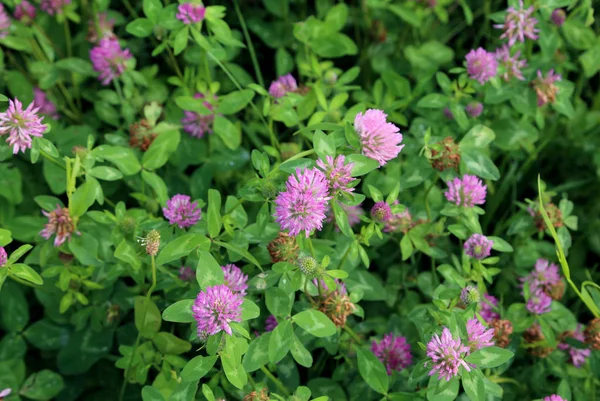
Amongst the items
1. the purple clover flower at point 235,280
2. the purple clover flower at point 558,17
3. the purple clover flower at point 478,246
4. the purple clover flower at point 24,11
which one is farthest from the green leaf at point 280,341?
the purple clover flower at point 24,11

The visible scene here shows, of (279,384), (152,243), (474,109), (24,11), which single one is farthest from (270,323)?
(24,11)

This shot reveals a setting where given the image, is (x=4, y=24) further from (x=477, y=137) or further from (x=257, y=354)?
(x=477, y=137)

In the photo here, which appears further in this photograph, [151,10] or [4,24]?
[4,24]

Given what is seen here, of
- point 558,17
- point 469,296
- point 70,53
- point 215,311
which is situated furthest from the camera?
point 70,53

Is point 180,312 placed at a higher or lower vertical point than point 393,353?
higher

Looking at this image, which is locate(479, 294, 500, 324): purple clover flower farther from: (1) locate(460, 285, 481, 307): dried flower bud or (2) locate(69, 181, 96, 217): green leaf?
(2) locate(69, 181, 96, 217): green leaf

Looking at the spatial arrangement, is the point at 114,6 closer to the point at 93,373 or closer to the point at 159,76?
the point at 159,76

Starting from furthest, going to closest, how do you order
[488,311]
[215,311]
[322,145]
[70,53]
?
[70,53] < [488,311] < [322,145] < [215,311]
